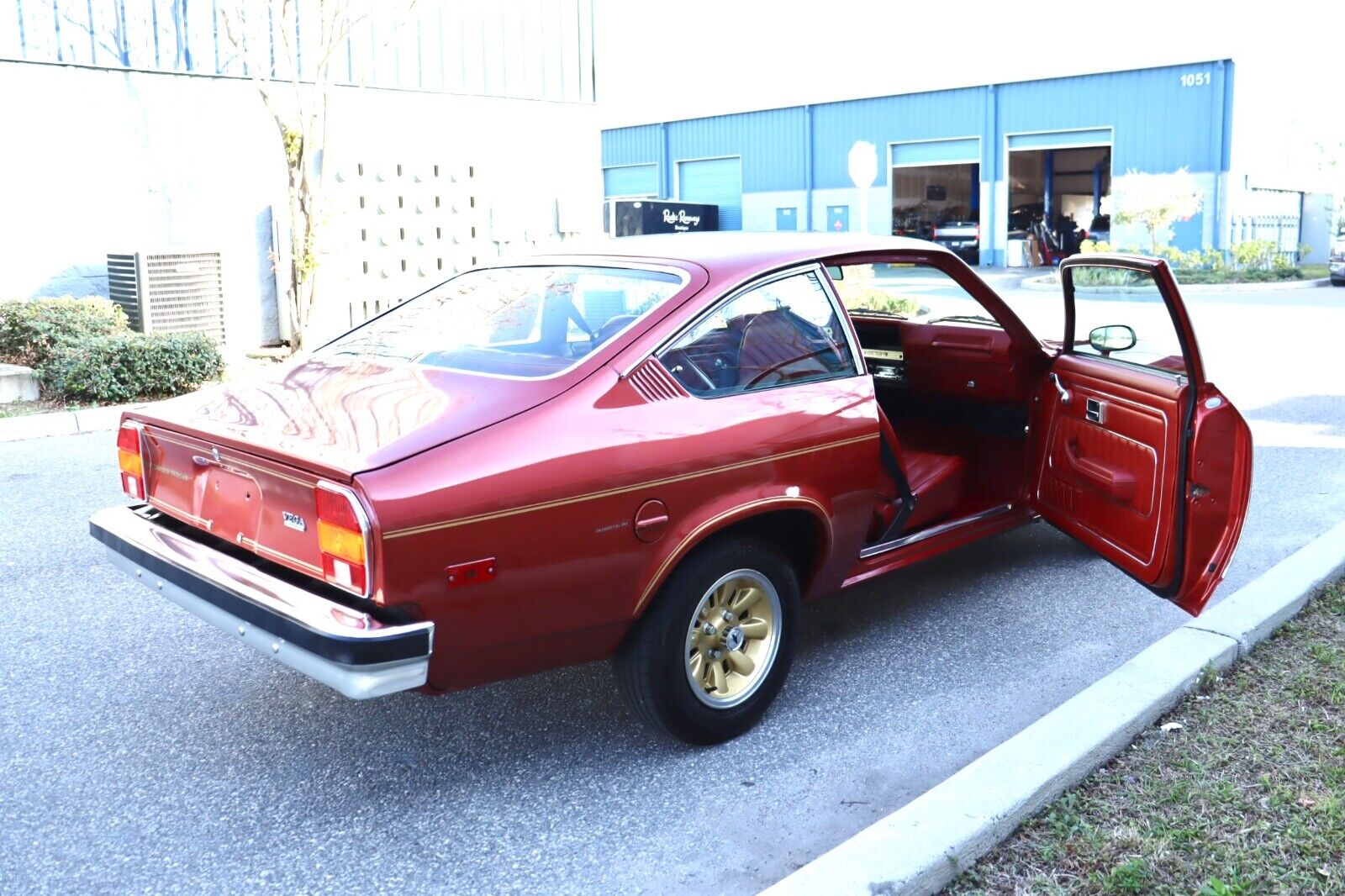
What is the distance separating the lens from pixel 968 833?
9.59 ft

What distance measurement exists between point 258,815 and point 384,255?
35.1 feet

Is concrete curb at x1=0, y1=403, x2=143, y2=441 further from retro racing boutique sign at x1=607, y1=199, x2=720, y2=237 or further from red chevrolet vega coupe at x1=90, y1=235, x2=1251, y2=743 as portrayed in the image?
retro racing boutique sign at x1=607, y1=199, x2=720, y2=237

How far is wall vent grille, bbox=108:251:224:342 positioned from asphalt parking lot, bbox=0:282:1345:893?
647 cm

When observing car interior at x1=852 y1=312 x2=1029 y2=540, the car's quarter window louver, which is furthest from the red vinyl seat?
the car's quarter window louver

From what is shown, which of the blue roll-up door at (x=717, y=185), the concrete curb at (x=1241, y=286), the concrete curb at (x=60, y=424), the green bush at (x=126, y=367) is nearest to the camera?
the concrete curb at (x=60, y=424)

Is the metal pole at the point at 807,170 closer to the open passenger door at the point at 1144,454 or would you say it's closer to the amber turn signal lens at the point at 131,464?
the open passenger door at the point at 1144,454

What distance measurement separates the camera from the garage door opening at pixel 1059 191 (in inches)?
1401

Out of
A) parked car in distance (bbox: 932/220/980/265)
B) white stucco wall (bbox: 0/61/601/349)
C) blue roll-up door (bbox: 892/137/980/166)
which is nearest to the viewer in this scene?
white stucco wall (bbox: 0/61/601/349)

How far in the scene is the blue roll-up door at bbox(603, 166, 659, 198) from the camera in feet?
139

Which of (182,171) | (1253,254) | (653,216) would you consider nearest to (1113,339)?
(182,171)

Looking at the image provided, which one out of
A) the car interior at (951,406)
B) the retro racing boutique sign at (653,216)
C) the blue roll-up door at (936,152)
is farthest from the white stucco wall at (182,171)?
the blue roll-up door at (936,152)

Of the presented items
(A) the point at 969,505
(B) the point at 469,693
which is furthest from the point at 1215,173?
(B) the point at 469,693

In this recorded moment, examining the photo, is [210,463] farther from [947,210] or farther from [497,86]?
[947,210]

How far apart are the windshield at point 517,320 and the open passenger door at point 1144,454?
1.73m
